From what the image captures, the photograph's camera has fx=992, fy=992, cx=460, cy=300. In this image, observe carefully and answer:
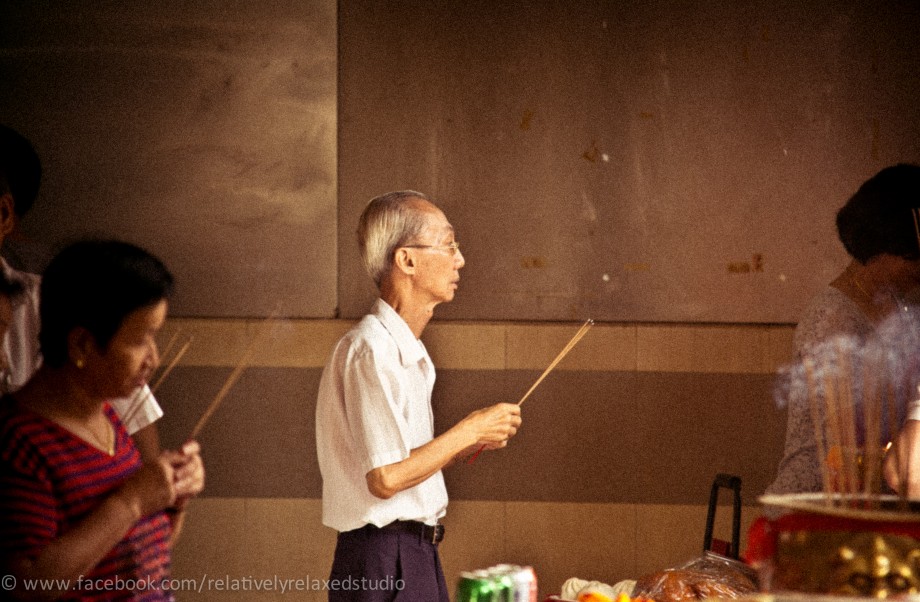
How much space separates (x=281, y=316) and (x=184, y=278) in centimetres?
41

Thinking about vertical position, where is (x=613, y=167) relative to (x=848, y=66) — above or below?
below

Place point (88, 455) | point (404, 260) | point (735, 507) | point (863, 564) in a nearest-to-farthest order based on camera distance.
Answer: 1. point (863, 564)
2. point (88, 455)
3. point (404, 260)
4. point (735, 507)

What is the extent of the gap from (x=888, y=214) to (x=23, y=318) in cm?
238

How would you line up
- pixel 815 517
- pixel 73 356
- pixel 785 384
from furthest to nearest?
pixel 785 384
pixel 73 356
pixel 815 517

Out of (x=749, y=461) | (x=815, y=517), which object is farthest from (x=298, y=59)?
(x=815, y=517)

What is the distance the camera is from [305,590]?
3967 millimetres

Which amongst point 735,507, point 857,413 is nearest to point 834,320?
point 857,413

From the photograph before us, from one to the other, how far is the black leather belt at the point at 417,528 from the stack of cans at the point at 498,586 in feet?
1.79

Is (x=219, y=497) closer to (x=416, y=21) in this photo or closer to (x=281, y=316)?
(x=281, y=316)

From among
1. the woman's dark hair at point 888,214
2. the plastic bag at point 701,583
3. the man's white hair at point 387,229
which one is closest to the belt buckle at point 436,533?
the plastic bag at point 701,583

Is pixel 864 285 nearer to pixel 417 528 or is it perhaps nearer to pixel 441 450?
pixel 441 450

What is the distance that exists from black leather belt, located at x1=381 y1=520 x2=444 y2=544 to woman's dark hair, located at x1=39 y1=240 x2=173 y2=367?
3.17 feet

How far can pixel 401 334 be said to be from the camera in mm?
2488

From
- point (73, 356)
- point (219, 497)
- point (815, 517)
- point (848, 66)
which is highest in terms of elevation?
point (848, 66)
